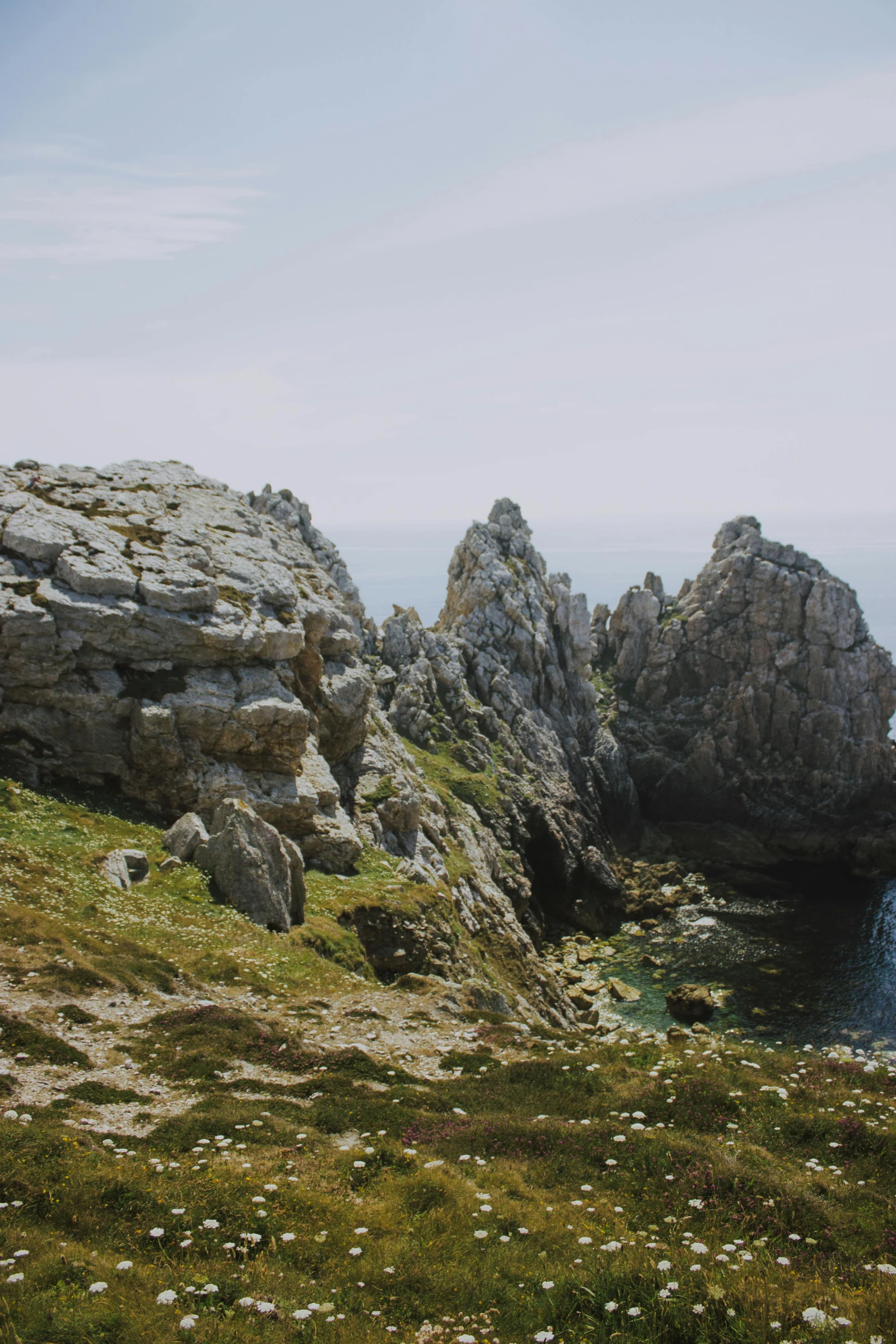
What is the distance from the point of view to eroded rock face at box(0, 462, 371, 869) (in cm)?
3797

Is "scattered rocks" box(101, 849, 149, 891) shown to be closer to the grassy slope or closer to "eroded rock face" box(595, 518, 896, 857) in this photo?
the grassy slope

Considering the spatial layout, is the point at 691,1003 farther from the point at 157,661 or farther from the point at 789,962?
the point at 157,661

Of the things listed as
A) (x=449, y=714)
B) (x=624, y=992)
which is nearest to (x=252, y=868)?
(x=624, y=992)

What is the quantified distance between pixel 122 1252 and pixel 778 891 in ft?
303

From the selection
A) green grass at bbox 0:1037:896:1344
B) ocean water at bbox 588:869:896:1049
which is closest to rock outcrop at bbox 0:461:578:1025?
green grass at bbox 0:1037:896:1344

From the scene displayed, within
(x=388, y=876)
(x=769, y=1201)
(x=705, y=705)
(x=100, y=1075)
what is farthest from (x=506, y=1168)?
(x=705, y=705)

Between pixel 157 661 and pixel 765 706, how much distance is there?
94.2 metres

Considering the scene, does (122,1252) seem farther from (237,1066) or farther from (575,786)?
(575,786)

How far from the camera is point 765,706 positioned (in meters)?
112

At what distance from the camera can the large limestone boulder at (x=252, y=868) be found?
33.6 m

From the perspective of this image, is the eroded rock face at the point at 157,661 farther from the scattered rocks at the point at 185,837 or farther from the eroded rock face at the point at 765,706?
the eroded rock face at the point at 765,706

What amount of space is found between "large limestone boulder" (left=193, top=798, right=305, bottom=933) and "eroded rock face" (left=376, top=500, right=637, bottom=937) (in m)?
40.3

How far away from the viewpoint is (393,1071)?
Answer: 22703mm

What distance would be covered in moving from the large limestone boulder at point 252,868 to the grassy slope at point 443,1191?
6528 millimetres
